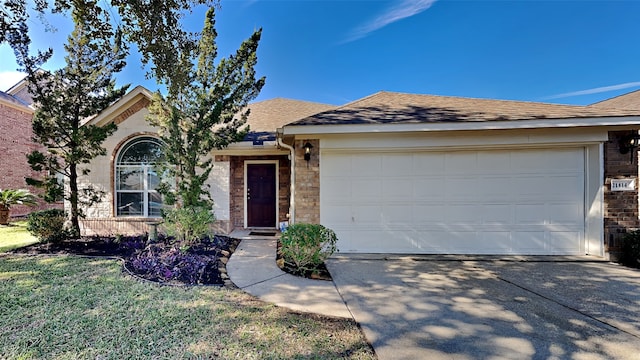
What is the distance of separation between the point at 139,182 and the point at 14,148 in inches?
346

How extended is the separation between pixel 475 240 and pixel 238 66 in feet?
24.0

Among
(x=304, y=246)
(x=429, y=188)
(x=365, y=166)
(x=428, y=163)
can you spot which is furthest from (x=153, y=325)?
(x=428, y=163)

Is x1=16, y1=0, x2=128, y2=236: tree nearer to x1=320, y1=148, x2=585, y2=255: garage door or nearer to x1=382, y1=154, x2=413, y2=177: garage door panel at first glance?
x1=320, y1=148, x2=585, y2=255: garage door

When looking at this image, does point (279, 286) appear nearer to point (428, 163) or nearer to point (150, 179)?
point (428, 163)

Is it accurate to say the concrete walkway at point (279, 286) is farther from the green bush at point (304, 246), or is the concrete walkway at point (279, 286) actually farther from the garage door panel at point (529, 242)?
the garage door panel at point (529, 242)

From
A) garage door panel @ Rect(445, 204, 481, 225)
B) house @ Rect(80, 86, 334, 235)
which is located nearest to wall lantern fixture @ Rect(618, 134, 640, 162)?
garage door panel @ Rect(445, 204, 481, 225)

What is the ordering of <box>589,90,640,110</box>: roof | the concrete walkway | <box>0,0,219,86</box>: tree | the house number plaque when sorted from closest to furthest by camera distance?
the concrete walkway
<box>0,0,219,86</box>: tree
the house number plaque
<box>589,90,640,110</box>: roof

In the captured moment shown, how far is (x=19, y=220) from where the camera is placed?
10680 millimetres

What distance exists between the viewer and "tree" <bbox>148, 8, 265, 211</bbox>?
245 inches

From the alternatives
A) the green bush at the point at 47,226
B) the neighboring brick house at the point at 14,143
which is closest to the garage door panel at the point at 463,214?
the green bush at the point at 47,226

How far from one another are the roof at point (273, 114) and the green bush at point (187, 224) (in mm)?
3189

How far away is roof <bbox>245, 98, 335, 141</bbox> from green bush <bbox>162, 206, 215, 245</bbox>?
3.19 m

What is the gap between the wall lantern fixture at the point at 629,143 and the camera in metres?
5.22

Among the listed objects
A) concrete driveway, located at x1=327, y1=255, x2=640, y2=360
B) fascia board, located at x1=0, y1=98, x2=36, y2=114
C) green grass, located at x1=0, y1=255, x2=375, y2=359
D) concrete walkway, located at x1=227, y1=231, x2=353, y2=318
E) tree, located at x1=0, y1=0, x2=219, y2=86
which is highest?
fascia board, located at x1=0, y1=98, x2=36, y2=114
